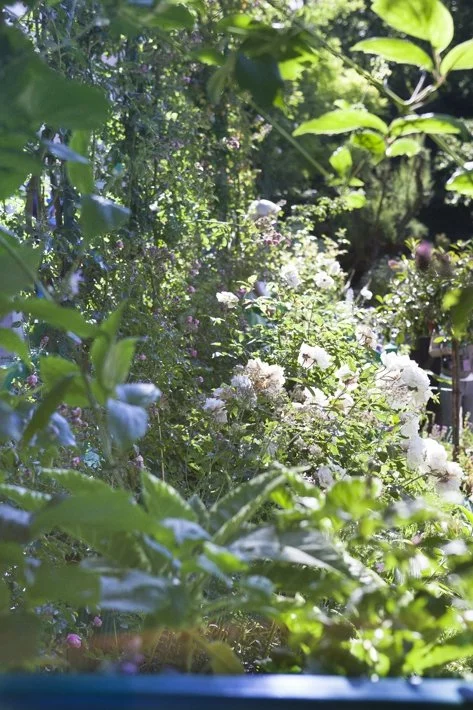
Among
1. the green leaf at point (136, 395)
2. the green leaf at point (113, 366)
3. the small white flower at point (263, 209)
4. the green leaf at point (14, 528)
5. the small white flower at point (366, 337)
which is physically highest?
the small white flower at point (263, 209)

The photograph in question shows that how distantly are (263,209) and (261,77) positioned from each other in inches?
196

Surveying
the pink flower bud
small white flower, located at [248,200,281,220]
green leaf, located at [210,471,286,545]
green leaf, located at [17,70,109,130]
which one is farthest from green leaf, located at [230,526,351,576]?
small white flower, located at [248,200,281,220]

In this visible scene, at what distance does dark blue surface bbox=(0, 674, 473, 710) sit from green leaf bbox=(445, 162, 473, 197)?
0.53 m

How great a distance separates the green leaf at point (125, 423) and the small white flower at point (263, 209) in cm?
500

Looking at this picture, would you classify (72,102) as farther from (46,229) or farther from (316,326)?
(316,326)

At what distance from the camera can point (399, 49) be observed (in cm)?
77

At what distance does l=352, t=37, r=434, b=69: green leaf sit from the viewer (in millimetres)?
758

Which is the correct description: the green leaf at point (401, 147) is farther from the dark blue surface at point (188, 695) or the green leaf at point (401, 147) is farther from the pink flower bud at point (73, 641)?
the pink flower bud at point (73, 641)

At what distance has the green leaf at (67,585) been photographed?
0.71 metres

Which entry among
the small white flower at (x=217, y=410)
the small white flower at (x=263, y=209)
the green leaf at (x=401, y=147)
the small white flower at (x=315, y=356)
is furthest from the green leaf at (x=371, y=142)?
the small white flower at (x=263, y=209)

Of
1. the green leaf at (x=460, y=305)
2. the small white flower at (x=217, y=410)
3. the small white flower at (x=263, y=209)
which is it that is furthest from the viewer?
the small white flower at (x=263, y=209)

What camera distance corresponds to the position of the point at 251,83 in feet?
2.41

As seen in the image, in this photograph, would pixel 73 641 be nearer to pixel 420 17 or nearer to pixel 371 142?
pixel 371 142

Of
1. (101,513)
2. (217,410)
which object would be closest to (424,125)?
(101,513)
